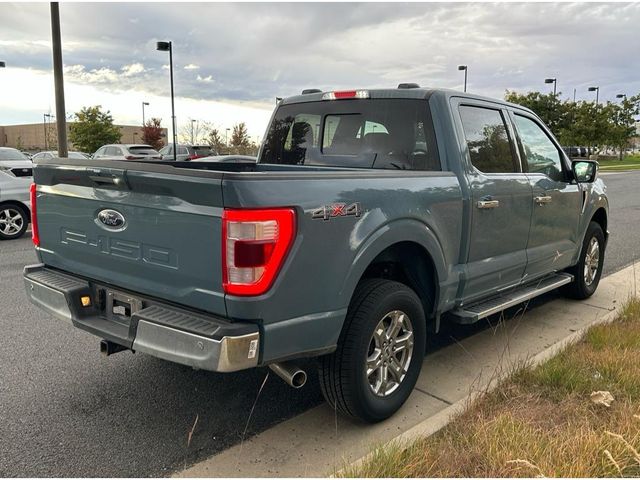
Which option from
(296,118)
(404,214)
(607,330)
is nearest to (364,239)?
(404,214)

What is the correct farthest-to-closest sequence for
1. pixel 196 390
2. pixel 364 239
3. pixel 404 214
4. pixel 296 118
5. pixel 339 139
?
pixel 296 118
pixel 339 139
pixel 196 390
pixel 404 214
pixel 364 239

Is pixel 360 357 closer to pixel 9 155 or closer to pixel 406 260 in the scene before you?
pixel 406 260

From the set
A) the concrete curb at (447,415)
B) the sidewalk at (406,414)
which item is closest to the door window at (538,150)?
the sidewalk at (406,414)

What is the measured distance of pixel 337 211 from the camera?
9.28 feet

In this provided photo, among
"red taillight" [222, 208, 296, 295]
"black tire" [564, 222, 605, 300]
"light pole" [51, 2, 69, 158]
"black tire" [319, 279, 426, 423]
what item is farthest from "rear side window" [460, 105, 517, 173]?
"light pole" [51, 2, 69, 158]

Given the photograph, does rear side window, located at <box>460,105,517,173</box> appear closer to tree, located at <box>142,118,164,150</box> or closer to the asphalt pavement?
the asphalt pavement

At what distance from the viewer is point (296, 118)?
4.65 m

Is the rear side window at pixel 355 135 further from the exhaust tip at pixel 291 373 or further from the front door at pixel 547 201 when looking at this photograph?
the exhaust tip at pixel 291 373

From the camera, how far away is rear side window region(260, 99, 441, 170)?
3932 millimetres

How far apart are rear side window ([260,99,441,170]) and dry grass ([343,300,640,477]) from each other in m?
1.58

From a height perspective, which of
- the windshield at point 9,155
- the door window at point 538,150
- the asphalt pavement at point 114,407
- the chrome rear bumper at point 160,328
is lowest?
the asphalt pavement at point 114,407

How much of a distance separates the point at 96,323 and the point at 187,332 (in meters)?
0.81

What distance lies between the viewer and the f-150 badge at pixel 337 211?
2732mm

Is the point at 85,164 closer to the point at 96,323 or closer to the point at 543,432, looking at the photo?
the point at 96,323
